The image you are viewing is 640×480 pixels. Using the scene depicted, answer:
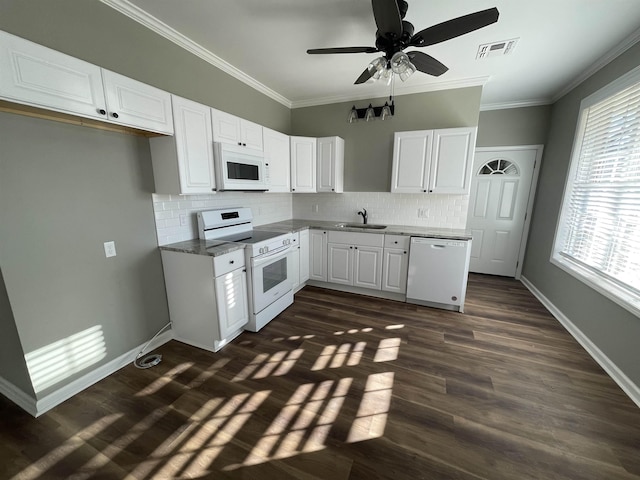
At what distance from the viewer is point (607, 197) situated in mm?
2398

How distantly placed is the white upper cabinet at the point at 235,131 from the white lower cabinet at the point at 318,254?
1.37 meters

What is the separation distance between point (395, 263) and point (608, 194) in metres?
2.10

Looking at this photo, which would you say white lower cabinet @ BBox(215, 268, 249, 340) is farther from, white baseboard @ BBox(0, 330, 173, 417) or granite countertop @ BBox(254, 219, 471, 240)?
granite countertop @ BBox(254, 219, 471, 240)

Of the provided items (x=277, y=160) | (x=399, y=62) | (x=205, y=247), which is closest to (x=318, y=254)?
(x=277, y=160)

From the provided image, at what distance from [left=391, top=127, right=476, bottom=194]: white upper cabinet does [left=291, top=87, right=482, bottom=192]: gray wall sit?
1.07ft

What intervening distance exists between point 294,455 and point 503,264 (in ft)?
14.7

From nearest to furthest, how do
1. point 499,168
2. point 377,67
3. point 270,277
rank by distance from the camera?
point 377,67
point 270,277
point 499,168

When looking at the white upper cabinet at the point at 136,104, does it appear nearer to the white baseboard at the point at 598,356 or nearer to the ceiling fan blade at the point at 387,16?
the ceiling fan blade at the point at 387,16

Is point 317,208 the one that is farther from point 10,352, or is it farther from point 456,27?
point 10,352

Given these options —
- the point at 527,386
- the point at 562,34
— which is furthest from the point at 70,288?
the point at 562,34

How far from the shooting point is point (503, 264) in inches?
171

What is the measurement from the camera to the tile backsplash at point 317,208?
2.36 m

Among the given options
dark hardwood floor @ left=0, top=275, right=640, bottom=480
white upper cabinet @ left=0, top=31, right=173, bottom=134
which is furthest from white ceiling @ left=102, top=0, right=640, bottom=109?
dark hardwood floor @ left=0, top=275, right=640, bottom=480

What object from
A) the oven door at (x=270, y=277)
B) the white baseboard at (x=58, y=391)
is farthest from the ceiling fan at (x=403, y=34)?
the white baseboard at (x=58, y=391)
